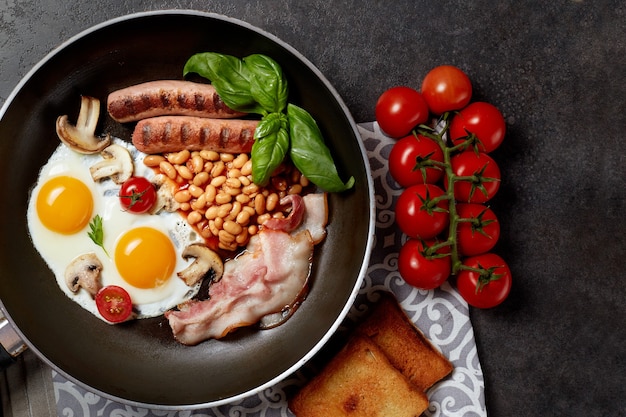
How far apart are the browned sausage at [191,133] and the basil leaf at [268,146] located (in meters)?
0.15

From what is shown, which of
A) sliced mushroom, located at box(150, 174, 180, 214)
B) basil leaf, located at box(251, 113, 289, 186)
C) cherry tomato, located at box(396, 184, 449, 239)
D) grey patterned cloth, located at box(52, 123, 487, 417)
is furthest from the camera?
grey patterned cloth, located at box(52, 123, 487, 417)

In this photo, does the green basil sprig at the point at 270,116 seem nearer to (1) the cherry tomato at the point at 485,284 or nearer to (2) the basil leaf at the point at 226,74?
(2) the basil leaf at the point at 226,74

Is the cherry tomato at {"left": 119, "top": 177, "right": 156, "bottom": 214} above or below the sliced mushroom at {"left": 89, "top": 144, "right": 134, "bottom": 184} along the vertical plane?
below

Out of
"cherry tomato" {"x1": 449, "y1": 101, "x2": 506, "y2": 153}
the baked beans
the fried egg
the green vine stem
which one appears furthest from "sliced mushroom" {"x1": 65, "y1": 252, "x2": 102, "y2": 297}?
"cherry tomato" {"x1": 449, "y1": 101, "x2": 506, "y2": 153}

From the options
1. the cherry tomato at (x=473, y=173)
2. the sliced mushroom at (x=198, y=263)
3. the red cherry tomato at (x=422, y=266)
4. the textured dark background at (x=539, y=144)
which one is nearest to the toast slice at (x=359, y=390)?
the red cherry tomato at (x=422, y=266)

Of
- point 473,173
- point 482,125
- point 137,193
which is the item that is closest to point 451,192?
point 473,173

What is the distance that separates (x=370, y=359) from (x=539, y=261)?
1.08 meters

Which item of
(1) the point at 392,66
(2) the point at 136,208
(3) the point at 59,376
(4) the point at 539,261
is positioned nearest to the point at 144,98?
(2) the point at 136,208

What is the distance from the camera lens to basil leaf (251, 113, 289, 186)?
274 centimetres

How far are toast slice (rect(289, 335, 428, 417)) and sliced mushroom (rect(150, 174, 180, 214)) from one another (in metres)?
1.17

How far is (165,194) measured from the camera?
3000 mm

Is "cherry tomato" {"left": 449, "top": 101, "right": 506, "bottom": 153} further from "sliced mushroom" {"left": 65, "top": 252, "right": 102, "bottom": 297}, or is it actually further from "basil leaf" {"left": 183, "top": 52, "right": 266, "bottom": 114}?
"sliced mushroom" {"left": 65, "top": 252, "right": 102, "bottom": 297}

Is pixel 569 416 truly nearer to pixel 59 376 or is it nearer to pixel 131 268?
pixel 131 268

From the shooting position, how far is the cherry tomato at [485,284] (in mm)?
2924
